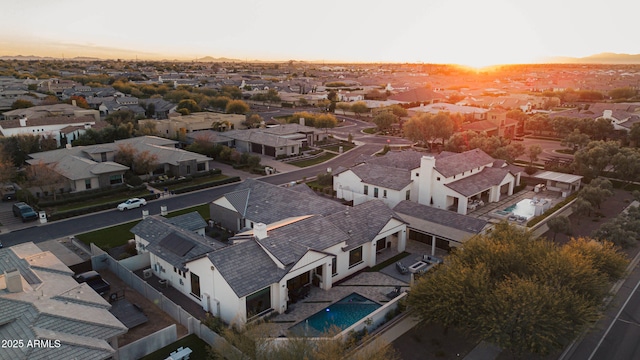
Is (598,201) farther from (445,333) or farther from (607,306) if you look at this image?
(445,333)

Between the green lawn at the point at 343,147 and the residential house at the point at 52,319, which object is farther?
the green lawn at the point at 343,147

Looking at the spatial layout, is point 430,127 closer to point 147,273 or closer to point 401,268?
point 401,268

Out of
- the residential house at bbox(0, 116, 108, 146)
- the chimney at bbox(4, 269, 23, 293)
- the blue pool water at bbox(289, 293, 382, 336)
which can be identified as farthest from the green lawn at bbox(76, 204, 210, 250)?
the residential house at bbox(0, 116, 108, 146)

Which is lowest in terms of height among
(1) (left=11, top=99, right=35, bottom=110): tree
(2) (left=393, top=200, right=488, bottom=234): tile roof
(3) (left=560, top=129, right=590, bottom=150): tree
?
(2) (left=393, top=200, right=488, bottom=234): tile roof

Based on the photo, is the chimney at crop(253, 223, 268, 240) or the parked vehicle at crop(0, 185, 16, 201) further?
the parked vehicle at crop(0, 185, 16, 201)

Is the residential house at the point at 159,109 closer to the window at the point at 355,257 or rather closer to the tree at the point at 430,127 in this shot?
the tree at the point at 430,127

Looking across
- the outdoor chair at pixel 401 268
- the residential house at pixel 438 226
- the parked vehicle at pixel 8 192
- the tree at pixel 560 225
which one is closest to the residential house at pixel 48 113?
the parked vehicle at pixel 8 192

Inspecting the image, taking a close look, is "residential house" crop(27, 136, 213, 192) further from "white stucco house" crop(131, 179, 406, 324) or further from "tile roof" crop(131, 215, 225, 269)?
"tile roof" crop(131, 215, 225, 269)
